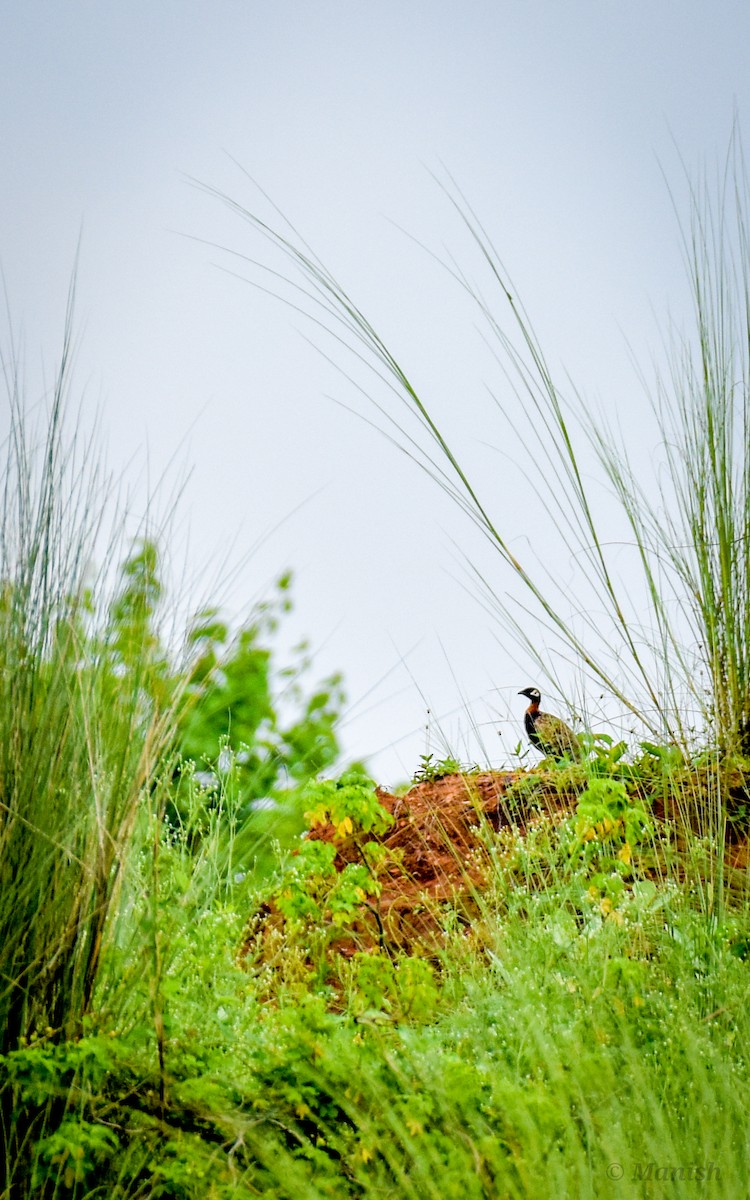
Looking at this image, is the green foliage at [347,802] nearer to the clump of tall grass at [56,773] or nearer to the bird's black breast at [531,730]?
the bird's black breast at [531,730]

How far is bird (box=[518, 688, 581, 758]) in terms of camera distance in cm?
378

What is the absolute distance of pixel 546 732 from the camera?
149 inches

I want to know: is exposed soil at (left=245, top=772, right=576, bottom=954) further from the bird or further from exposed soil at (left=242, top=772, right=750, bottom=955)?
the bird

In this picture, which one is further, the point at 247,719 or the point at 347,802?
the point at 247,719

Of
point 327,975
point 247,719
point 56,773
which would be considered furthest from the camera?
point 247,719

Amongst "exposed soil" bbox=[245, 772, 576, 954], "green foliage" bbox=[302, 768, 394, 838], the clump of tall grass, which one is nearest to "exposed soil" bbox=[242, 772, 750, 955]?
"exposed soil" bbox=[245, 772, 576, 954]

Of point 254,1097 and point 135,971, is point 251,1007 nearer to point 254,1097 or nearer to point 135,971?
point 135,971

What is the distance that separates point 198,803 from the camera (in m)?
3.34

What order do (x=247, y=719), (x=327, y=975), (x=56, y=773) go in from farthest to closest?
1. (x=247, y=719)
2. (x=327, y=975)
3. (x=56, y=773)

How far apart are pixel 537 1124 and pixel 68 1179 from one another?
83 cm

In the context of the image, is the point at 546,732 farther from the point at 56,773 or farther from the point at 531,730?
the point at 56,773

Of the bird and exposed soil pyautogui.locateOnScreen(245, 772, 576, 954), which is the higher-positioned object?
the bird

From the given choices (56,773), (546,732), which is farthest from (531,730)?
(56,773)

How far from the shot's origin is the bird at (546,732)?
3779mm
